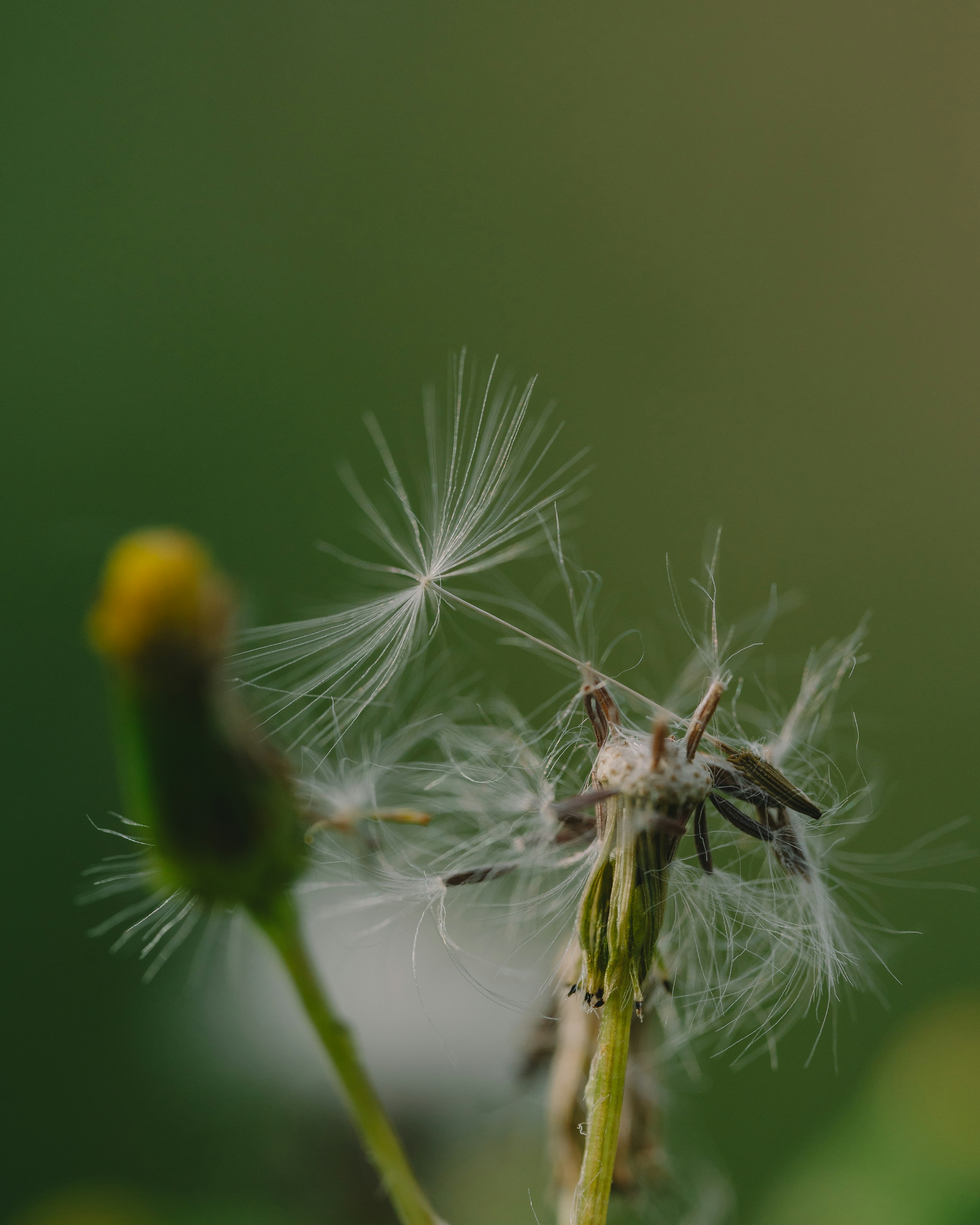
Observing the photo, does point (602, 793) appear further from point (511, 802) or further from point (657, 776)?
point (511, 802)

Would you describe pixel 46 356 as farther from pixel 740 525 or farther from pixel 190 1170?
pixel 190 1170

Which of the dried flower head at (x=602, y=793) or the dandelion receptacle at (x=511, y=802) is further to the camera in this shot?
the dried flower head at (x=602, y=793)

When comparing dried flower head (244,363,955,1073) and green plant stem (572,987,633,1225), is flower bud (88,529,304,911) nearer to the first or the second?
dried flower head (244,363,955,1073)

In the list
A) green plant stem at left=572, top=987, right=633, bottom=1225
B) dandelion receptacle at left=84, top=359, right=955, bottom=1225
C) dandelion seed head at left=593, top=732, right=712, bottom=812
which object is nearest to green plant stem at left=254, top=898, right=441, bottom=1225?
dandelion receptacle at left=84, top=359, right=955, bottom=1225

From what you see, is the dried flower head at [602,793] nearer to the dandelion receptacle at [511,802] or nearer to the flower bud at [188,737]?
the dandelion receptacle at [511,802]

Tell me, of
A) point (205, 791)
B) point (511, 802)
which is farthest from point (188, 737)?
point (511, 802)

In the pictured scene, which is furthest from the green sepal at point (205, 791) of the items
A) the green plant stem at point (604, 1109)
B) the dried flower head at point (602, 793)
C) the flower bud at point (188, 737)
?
the green plant stem at point (604, 1109)

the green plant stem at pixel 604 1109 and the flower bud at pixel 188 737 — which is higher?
the flower bud at pixel 188 737
